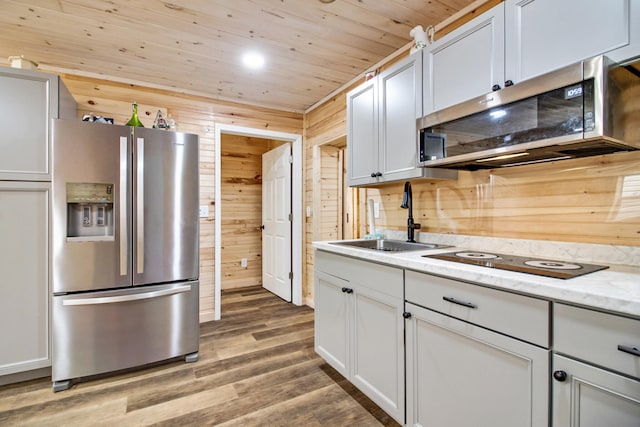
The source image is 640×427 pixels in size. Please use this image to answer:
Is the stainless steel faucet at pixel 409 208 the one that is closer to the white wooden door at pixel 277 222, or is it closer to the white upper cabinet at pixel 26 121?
the white wooden door at pixel 277 222

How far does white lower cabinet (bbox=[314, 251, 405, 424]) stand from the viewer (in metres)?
1.59

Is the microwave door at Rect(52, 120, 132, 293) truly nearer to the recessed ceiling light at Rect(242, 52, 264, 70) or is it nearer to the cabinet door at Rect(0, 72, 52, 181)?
the cabinet door at Rect(0, 72, 52, 181)

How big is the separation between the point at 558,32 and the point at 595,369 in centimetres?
124

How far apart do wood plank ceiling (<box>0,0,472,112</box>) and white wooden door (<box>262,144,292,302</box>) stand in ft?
3.84

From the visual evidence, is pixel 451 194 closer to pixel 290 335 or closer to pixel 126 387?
pixel 290 335

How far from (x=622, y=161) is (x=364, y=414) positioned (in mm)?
1793

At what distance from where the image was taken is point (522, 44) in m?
1.35

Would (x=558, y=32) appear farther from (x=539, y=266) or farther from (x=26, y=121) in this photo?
(x=26, y=121)

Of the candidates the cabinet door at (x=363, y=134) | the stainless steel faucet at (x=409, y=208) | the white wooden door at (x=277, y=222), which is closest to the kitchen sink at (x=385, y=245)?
the stainless steel faucet at (x=409, y=208)

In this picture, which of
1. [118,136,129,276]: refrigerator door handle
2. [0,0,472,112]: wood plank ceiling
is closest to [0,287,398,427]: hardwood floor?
[118,136,129,276]: refrigerator door handle

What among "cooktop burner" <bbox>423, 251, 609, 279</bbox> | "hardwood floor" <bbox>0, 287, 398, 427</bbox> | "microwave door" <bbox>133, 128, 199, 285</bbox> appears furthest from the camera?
"microwave door" <bbox>133, 128, 199, 285</bbox>

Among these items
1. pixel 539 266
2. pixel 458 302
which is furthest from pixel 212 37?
pixel 539 266

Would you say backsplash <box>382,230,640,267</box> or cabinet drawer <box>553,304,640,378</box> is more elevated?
backsplash <box>382,230,640,267</box>

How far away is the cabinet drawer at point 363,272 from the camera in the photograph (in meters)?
1.60
